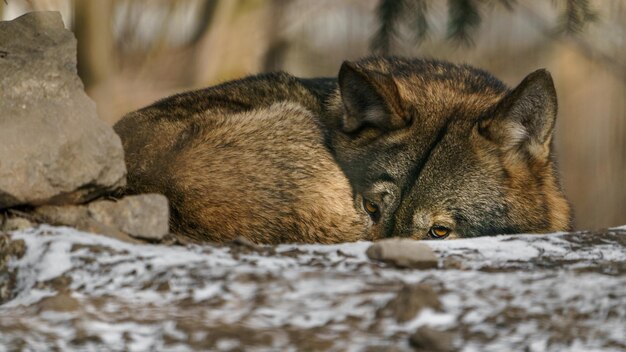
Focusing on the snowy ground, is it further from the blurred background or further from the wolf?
the blurred background

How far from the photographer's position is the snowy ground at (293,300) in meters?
2.91

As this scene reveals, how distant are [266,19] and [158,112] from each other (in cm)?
851

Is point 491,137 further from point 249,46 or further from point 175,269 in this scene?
point 249,46

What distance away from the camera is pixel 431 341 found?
9.30 ft

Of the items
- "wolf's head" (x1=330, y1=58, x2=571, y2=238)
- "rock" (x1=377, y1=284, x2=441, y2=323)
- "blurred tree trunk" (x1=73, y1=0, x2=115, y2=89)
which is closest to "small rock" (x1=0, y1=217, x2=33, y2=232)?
"rock" (x1=377, y1=284, x2=441, y2=323)

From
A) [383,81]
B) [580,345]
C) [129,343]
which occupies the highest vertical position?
[383,81]

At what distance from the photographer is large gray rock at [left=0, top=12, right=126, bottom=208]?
12.9ft

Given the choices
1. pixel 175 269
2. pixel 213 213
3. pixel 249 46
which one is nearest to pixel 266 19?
pixel 249 46

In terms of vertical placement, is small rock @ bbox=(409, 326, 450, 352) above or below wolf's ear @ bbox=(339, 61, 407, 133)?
below

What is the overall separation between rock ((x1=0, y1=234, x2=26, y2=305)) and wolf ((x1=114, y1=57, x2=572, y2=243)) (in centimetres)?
81

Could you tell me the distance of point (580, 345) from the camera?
2912 mm

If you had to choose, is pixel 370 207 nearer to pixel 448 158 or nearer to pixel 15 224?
pixel 448 158

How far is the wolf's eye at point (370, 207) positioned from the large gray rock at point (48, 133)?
1.38 m

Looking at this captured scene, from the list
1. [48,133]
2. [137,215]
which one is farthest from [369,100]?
[48,133]
